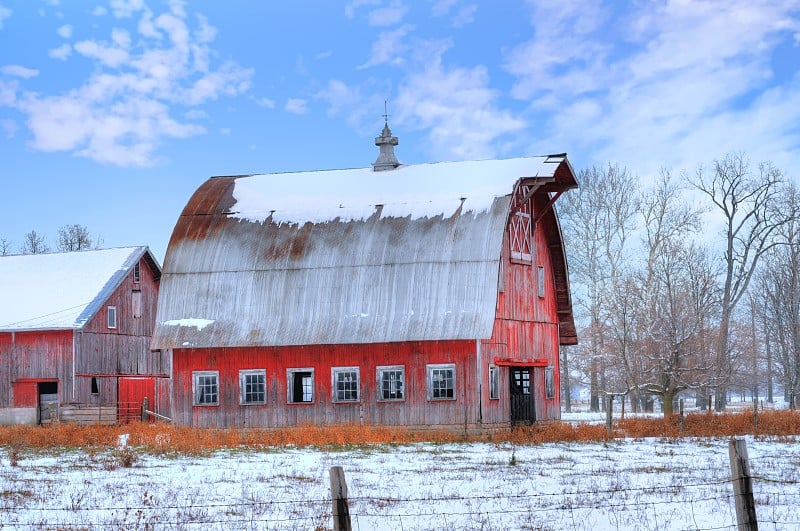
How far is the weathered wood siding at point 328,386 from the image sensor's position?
31.9 meters

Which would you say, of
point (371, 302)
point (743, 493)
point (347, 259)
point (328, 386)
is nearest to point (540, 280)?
point (371, 302)

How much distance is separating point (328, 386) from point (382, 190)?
23.8 ft

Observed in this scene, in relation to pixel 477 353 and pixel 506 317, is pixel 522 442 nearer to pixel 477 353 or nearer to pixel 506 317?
pixel 477 353

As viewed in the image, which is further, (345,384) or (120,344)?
(120,344)

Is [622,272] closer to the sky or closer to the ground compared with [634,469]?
closer to the sky

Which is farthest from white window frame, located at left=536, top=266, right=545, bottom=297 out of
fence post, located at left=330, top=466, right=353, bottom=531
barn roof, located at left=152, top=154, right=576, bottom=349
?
fence post, located at left=330, top=466, right=353, bottom=531

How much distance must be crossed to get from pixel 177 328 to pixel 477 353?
10.0 m

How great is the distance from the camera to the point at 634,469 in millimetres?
21219

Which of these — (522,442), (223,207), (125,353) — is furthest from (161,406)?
(522,442)

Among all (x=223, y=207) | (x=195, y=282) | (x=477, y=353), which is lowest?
(x=477, y=353)

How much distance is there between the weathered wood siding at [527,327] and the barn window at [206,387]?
8.82m

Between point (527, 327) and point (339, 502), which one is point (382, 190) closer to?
point (527, 327)

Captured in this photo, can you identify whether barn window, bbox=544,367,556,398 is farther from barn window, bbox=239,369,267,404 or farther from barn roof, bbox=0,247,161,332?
barn roof, bbox=0,247,161,332

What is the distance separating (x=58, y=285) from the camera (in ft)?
156
